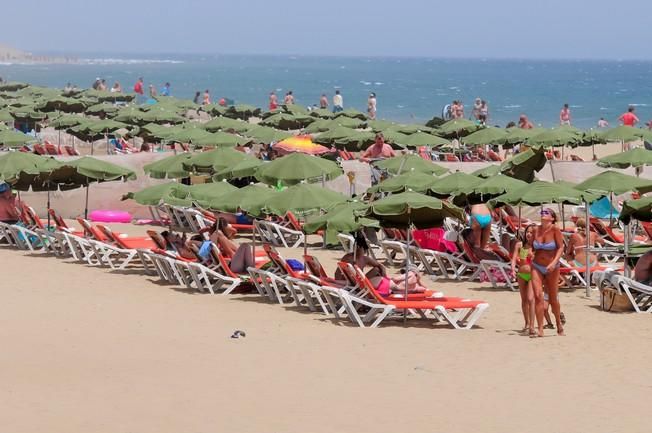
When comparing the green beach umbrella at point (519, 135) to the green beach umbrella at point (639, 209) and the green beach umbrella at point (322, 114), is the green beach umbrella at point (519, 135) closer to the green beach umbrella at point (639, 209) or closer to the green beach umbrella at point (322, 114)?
the green beach umbrella at point (322, 114)

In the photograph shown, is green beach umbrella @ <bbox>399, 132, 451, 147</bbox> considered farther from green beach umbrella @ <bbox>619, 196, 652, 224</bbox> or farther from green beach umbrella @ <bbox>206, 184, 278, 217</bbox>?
green beach umbrella @ <bbox>619, 196, 652, 224</bbox>

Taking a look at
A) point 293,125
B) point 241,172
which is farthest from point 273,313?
point 293,125

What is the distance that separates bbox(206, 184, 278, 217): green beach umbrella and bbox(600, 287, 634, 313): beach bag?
391 cm

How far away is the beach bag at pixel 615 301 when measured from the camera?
13945 millimetres

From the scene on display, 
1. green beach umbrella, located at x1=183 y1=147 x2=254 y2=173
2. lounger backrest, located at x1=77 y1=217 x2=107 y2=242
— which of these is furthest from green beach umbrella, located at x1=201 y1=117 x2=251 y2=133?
lounger backrest, located at x1=77 y1=217 x2=107 y2=242

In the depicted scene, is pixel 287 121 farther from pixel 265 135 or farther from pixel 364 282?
pixel 364 282

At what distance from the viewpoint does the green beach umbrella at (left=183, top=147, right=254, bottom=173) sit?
776 inches

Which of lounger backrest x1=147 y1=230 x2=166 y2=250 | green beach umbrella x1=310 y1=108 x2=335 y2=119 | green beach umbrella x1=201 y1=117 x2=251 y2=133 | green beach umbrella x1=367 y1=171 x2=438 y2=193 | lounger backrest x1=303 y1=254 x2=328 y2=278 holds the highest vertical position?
green beach umbrella x1=367 y1=171 x2=438 y2=193

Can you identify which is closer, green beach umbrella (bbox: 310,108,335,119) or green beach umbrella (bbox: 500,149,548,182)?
green beach umbrella (bbox: 500,149,548,182)

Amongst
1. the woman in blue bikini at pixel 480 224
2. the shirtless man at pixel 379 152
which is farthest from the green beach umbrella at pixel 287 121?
the woman in blue bikini at pixel 480 224

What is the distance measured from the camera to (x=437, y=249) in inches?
663

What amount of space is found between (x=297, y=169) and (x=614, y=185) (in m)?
4.15

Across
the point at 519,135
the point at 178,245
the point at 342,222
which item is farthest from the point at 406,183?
the point at 519,135

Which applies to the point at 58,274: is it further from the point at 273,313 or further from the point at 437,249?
the point at 437,249
